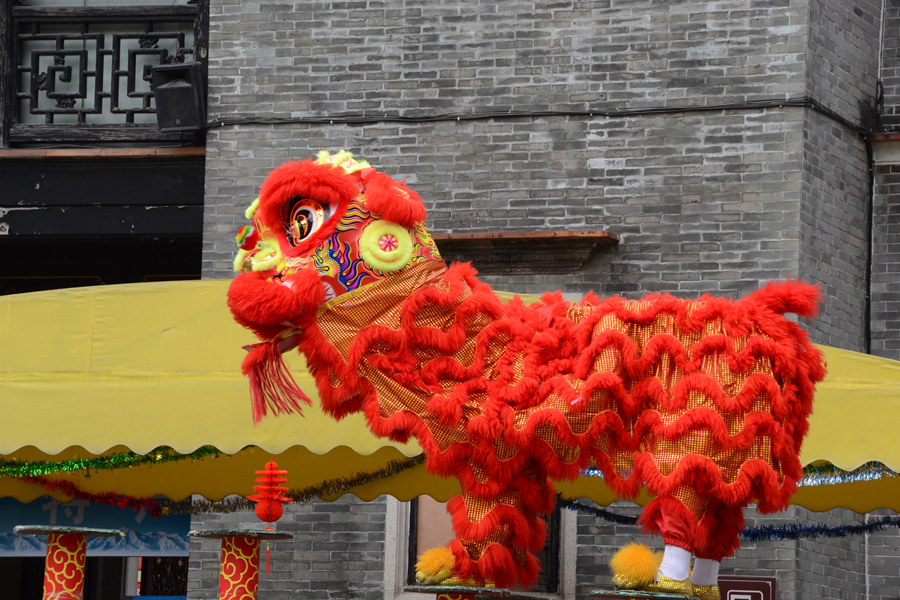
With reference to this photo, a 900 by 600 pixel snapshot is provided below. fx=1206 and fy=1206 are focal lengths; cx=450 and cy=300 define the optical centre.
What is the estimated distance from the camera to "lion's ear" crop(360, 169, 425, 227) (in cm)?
401

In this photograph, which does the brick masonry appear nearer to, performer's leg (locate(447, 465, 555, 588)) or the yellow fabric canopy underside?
the yellow fabric canopy underside

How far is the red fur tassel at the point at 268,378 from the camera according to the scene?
412cm

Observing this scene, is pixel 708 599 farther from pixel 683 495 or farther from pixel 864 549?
pixel 864 549

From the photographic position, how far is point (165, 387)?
5.12 meters

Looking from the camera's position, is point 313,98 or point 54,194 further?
point 54,194

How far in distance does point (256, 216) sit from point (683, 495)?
5.59 ft

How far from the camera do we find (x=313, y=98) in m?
8.09

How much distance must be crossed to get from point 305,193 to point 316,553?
4.12 metres

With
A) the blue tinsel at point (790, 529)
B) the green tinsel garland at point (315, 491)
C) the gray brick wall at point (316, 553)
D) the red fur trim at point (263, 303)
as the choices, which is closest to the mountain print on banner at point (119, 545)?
the gray brick wall at point (316, 553)

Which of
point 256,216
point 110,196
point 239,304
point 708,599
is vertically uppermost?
point 110,196

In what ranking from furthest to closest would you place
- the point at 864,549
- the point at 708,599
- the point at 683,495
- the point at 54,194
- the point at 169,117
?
the point at 54,194, the point at 169,117, the point at 864,549, the point at 708,599, the point at 683,495

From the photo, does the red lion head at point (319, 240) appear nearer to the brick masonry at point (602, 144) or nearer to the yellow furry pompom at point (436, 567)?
the yellow furry pompom at point (436, 567)

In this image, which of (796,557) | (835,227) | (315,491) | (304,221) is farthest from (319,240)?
(835,227)

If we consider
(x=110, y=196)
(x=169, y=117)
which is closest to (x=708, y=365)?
(x=169, y=117)
